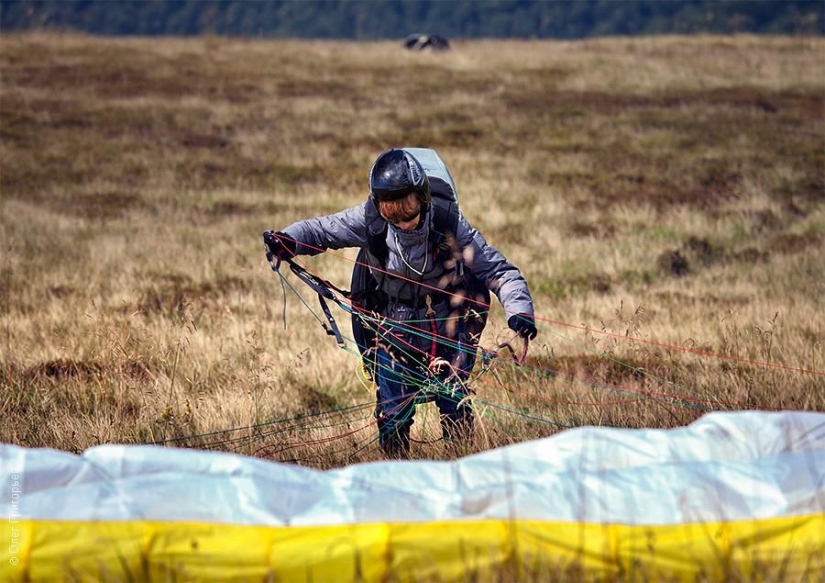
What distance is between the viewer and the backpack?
4.68 m

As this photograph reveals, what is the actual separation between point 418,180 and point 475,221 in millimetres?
8802

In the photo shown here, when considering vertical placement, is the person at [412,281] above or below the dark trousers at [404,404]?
above

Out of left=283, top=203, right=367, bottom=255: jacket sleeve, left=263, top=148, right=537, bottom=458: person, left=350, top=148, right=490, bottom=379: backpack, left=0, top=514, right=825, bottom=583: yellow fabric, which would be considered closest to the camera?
left=0, top=514, right=825, bottom=583: yellow fabric

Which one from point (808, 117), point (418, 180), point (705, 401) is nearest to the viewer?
point (418, 180)

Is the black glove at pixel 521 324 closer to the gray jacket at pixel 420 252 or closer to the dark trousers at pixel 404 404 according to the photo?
the gray jacket at pixel 420 252

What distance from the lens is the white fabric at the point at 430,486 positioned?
2.81 meters

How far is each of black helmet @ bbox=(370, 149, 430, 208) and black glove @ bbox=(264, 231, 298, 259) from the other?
0.55 metres

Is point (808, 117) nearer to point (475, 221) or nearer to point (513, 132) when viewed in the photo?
point (513, 132)

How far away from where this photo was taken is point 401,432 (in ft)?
16.0

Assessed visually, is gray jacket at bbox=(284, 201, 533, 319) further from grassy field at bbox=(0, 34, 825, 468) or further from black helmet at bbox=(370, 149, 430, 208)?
grassy field at bbox=(0, 34, 825, 468)

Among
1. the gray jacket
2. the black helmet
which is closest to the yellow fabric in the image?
the gray jacket

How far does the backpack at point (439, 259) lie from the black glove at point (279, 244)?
34cm

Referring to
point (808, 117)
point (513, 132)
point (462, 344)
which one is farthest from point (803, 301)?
point (808, 117)

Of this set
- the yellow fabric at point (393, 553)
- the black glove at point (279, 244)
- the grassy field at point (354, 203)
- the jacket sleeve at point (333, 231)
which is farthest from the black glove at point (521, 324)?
the yellow fabric at point (393, 553)
